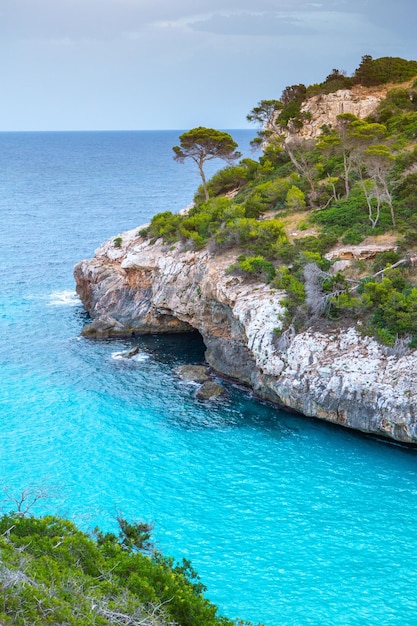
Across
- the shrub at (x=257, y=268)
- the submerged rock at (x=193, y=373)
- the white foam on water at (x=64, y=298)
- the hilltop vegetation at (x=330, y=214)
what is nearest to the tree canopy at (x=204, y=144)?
the hilltop vegetation at (x=330, y=214)

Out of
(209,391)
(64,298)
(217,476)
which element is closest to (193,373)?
(209,391)

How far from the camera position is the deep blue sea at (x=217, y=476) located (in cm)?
2481

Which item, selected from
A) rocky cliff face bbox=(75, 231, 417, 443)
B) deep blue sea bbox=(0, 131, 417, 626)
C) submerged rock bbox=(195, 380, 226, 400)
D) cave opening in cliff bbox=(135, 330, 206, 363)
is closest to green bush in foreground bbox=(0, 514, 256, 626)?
deep blue sea bbox=(0, 131, 417, 626)

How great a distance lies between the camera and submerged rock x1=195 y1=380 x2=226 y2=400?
40250 millimetres

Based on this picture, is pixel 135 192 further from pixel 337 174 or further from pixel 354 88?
pixel 337 174

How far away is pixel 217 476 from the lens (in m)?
32.0

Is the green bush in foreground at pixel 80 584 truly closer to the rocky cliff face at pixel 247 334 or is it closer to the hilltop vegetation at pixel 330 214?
the rocky cliff face at pixel 247 334

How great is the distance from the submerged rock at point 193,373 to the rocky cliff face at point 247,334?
40.6 inches

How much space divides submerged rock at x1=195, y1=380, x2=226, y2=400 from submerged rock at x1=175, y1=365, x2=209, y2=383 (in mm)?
1963

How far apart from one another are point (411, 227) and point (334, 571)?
25.8 meters

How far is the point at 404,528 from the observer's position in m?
27.8

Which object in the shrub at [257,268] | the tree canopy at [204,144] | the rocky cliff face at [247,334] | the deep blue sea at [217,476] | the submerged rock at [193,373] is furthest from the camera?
the tree canopy at [204,144]

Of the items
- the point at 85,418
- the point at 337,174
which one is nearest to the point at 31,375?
the point at 85,418

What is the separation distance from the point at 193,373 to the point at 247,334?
6.17 meters
